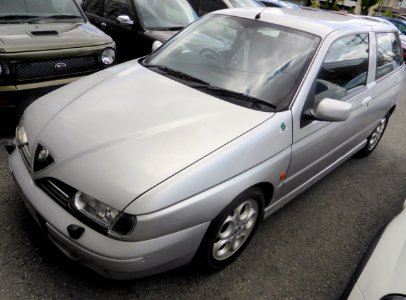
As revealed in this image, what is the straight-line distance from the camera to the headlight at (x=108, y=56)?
399 cm

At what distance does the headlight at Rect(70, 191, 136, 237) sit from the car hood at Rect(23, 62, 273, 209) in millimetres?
54

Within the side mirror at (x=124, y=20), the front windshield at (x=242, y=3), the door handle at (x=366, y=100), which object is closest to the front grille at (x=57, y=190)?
the door handle at (x=366, y=100)

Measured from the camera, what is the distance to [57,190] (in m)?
2.02

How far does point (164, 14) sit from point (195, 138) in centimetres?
383

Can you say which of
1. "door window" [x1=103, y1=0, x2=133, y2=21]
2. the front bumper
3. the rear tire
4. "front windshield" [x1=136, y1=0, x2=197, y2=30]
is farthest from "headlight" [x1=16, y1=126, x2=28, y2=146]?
the rear tire

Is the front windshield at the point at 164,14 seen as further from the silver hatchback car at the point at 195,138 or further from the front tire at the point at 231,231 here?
the front tire at the point at 231,231

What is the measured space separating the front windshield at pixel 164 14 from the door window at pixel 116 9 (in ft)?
0.56

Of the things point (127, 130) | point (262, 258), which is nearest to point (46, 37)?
point (127, 130)

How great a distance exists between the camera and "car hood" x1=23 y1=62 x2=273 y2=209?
6.15 ft

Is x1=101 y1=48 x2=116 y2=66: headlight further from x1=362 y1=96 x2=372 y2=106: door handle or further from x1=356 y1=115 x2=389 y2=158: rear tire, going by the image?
x1=356 y1=115 x2=389 y2=158: rear tire

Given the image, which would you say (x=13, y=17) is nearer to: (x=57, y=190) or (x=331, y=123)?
(x=57, y=190)

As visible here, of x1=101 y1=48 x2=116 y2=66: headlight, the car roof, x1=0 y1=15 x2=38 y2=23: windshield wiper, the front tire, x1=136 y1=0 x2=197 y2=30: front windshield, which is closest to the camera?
the front tire

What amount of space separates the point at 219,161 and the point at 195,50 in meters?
1.38

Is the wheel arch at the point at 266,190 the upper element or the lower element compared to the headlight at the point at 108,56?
lower
